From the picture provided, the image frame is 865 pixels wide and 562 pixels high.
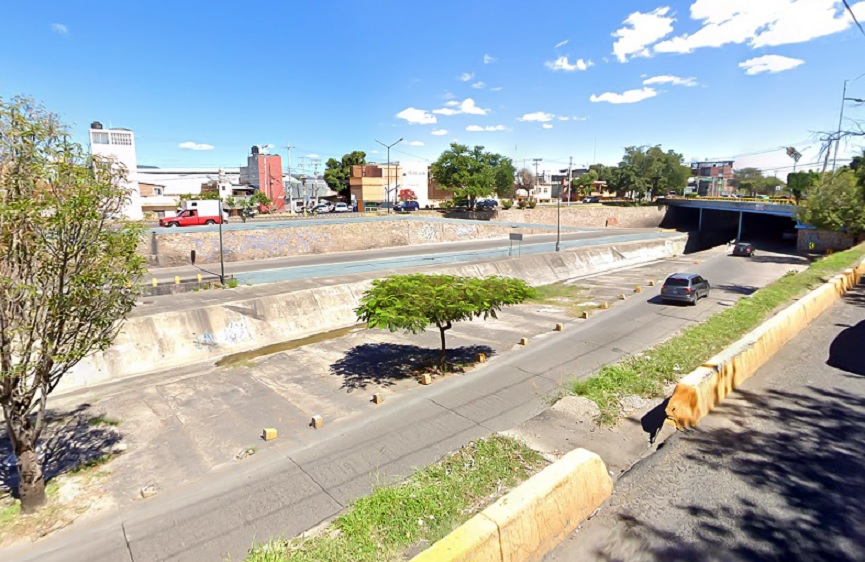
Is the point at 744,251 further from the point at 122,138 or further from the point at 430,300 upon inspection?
the point at 122,138

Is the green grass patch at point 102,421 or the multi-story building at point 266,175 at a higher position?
the multi-story building at point 266,175

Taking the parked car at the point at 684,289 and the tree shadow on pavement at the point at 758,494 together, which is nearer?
the tree shadow on pavement at the point at 758,494

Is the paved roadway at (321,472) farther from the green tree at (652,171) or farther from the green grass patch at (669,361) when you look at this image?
the green tree at (652,171)

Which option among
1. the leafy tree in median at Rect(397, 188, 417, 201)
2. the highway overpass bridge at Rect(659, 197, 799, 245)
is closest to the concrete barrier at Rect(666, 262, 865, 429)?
the highway overpass bridge at Rect(659, 197, 799, 245)

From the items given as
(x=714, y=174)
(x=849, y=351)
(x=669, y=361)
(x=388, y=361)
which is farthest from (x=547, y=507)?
(x=714, y=174)

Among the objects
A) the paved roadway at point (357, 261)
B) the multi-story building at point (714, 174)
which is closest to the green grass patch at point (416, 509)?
the paved roadway at point (357, 261)

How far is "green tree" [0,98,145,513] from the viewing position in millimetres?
7406

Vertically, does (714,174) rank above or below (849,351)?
above

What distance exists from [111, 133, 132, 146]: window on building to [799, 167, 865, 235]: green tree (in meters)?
83.4

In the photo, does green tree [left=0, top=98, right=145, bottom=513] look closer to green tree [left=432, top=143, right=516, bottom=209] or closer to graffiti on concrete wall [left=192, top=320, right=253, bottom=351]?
graffiti on concrete wall [left=192, top=320, right=253, bottom=351]

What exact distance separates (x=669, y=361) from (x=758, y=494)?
6089 mm

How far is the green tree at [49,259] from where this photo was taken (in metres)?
7.41

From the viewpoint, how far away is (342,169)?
9106 cm

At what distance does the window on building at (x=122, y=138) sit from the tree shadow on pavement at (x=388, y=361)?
A: 6264 centimetres
